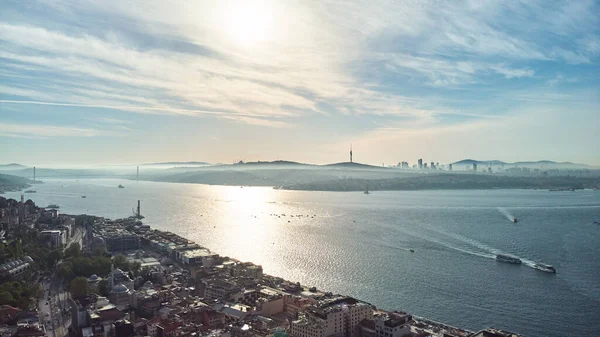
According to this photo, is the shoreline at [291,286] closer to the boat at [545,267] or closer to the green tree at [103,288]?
the green tree at [103,288]

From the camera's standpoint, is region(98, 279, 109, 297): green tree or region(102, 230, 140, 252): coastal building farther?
region(102, 230, 140, 252): coastal building

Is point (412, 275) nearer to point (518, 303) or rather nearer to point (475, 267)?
point (475, 267)

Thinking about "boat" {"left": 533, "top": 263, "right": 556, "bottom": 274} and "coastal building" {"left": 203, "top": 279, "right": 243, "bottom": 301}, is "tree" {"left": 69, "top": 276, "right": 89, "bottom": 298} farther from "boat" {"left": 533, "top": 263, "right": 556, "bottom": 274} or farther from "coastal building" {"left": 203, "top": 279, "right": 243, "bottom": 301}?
"boat" {"left": 533, "top": 263, "right": 556, "bottom": 274}

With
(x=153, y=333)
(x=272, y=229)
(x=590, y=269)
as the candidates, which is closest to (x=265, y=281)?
(x=153, y=333)

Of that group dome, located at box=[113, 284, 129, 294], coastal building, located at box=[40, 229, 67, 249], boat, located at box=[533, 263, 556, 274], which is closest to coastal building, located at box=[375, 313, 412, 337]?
dome, located at box=[113, 284, 129, 294]

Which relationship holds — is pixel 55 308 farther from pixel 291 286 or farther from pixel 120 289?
pixel 291 286

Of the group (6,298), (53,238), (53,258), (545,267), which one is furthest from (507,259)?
(53,238)

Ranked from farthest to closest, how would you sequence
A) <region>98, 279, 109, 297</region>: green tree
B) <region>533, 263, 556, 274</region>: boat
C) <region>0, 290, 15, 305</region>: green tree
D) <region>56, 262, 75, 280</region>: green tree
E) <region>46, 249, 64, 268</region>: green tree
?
<region>46, 249, 64, 268</region>: green tree → <region>533, 263, 556, 274</region>: boat → <region>56, 262, 75, 280</region>: green tree → <region>98, 279, 109, 297</region>: green tree → <region>0, 290, 15, 305</region>: green tree
